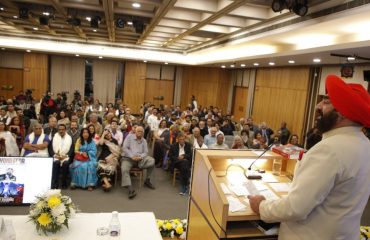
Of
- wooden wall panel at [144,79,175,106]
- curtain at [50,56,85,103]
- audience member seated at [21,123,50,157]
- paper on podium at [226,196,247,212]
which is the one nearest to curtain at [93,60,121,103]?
curtain at [50,56,85,103]

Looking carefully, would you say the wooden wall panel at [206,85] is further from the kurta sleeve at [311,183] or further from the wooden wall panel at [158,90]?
the kurta sleeve at [311,183]

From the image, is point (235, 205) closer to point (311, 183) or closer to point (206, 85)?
point (311, 183)

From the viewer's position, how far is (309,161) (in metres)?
Result: 1.49

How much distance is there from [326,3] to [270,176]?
10.7ft

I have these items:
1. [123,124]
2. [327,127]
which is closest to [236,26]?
[123,124]

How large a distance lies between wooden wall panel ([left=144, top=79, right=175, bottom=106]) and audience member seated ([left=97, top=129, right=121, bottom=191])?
9.44 meters

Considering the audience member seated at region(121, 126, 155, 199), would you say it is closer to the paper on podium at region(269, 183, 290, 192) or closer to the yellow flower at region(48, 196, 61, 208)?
the yellow flower at region(48, 196, 61, 208)

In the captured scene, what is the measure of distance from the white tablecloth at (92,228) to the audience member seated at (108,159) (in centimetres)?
281

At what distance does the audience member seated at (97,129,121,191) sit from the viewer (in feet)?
17.1

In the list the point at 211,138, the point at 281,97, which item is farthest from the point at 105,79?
the point at 211,138

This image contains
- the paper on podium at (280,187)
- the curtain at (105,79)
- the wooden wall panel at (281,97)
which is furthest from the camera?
the curtain at (105,79)

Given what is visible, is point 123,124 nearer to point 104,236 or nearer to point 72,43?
point 104,236

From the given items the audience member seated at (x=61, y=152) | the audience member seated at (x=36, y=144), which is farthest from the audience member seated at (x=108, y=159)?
the audience member seated at (x=36, y=144)

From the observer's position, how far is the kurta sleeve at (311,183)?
142 cm
